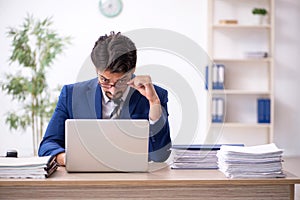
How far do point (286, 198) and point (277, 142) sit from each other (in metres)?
4.10

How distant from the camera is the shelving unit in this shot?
19.6 feet

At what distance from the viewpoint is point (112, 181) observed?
2037 mm

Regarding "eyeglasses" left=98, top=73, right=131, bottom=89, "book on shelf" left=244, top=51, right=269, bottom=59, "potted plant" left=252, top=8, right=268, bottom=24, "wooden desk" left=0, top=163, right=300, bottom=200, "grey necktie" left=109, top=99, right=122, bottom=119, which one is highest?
"potted plant" left=252, top=8, right=268, bottom=24

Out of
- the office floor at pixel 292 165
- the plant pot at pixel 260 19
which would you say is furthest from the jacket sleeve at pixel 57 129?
the plant pot at pixel 260 19

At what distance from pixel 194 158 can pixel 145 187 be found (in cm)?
34

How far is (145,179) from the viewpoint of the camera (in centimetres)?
206

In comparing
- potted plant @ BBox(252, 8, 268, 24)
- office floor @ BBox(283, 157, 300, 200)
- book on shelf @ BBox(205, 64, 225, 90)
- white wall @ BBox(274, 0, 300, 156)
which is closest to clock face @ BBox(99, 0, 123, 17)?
book on shelf @ BBox(205, 64, 225, 90)

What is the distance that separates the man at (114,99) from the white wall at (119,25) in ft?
10.8

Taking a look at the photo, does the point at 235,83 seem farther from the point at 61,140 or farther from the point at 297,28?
the point at 61,140

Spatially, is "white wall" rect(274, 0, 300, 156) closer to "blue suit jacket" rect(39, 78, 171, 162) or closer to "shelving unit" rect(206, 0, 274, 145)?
"shelving unit" rect(206, 0, 274, 145)

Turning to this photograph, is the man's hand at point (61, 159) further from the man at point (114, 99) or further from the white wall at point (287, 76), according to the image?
the white wall at point (287, 76)

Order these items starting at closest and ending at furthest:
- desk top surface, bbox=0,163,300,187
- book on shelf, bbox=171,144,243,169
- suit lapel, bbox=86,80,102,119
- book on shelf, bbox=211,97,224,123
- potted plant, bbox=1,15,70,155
A: desk top surface, bbox=0,163,300,187 < book on shelf, bbox=171,144,243,169 < suit lapel, bbox=86,80,102,119 < potted plant, bbox=1,15,70,155 < book on shelf, bbox=211,97,224,123

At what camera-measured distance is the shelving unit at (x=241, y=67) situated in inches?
235

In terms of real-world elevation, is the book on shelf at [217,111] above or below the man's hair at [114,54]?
below
